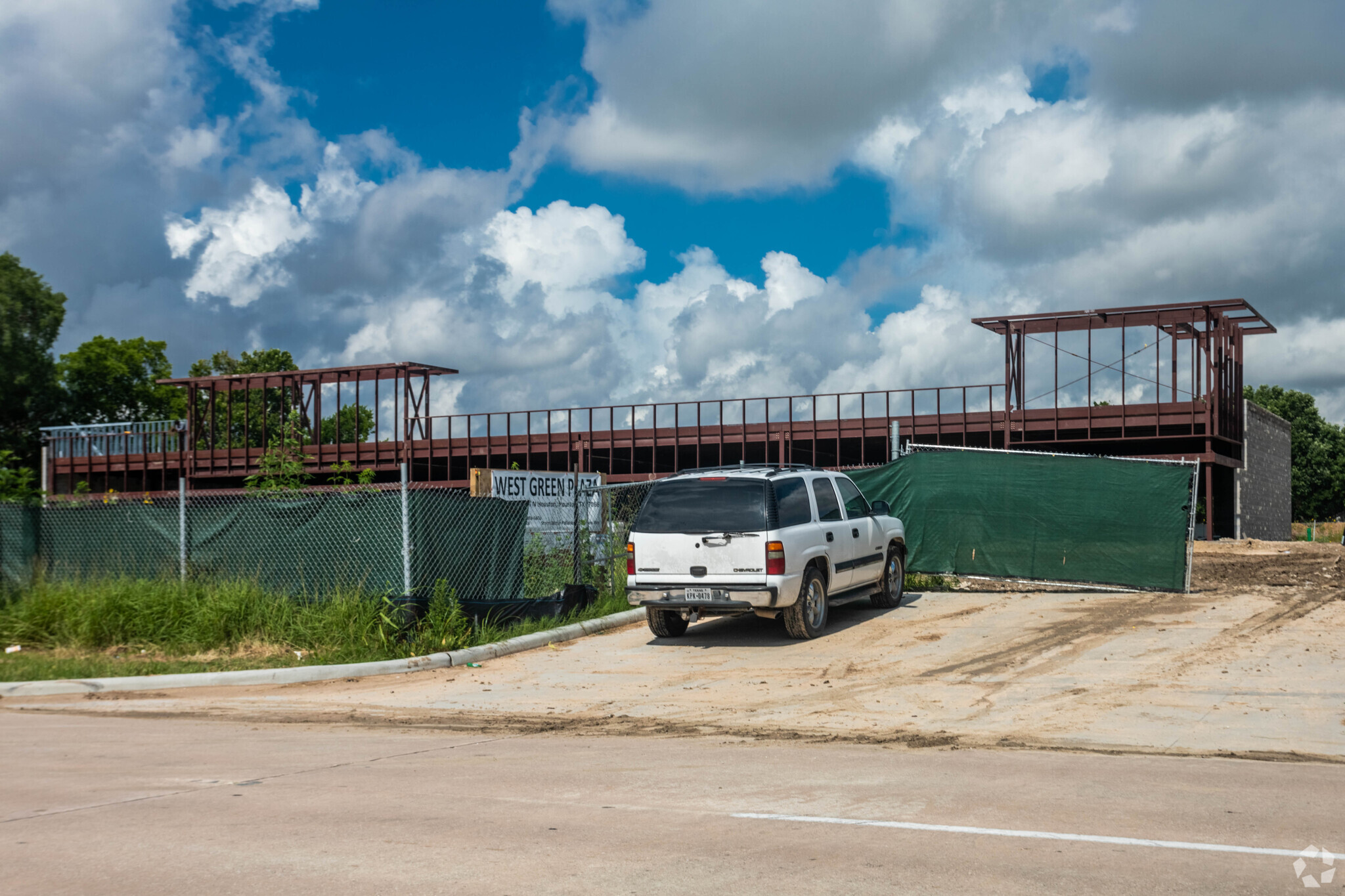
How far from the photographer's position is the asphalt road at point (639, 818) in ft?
14.8

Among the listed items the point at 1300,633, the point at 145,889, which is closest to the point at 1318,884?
the point at 145,889

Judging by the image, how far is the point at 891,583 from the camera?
15.2 meters

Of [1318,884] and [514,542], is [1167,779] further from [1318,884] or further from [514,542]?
[514,542]

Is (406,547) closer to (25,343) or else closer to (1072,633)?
(25,343)

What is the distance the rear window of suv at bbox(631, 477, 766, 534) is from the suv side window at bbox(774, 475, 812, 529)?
10.1 inches

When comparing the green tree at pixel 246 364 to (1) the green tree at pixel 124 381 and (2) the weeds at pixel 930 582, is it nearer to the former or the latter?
(1) the green tree at pixel 124 381

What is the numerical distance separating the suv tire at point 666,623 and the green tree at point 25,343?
31.1ft

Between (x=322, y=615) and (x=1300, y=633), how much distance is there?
1092cm

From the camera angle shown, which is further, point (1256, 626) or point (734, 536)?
point (1256, 626)

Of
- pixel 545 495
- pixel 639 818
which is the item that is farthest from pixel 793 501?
pixel 639 818

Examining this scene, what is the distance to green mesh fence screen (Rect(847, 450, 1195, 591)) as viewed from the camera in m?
16.3

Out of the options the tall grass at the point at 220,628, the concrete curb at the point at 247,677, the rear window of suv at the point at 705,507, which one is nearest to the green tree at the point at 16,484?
the tall grass at the point at 220,628

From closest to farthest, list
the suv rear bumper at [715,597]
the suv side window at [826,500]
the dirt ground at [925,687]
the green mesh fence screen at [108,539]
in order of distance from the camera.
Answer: the dirt ground at [925,687]
the suv rear bumper at [715,597]
the suv side window at [826,500]
the green mesh fence screen at [108,539]

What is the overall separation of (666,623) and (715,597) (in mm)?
1318
